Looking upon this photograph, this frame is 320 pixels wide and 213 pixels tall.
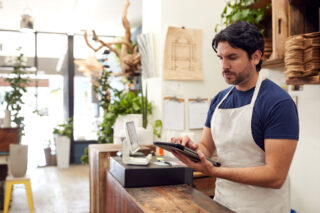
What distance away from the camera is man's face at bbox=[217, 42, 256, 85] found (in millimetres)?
1500

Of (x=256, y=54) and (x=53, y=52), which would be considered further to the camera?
(x=53, y=52)

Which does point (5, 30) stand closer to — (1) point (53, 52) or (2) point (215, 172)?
(1) point (53, 52)

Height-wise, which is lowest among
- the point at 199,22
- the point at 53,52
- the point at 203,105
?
the point at 203,105

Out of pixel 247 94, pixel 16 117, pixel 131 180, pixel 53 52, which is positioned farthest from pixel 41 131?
pixel 247 94

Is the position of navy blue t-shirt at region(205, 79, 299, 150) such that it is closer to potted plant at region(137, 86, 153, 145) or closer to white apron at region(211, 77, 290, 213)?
white apron at region(211, 77, 290, 213)

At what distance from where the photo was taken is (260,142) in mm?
1511

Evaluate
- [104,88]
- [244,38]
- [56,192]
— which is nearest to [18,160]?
[56,192]

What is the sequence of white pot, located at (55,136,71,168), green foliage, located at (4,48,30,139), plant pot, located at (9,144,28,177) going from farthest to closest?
white pot, located at (55,136,71,168)
green foliage, located at (4,48,30,139)
plant pot, located at (9,144,28,177)

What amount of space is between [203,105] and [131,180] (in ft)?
5.50

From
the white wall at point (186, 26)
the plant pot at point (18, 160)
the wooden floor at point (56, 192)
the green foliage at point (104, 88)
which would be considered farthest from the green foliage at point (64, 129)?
the white wall at point (186, 26)

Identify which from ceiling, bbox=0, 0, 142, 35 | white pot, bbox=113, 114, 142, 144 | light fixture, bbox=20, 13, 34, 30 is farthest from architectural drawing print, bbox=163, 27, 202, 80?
light fixture, bbox=20, 13, 34, 30

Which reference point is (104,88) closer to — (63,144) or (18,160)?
(18,160)

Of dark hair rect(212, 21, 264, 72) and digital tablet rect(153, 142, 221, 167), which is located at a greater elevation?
dark hair rect(212, 21, 264, 72)

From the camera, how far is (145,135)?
10.4 feet
